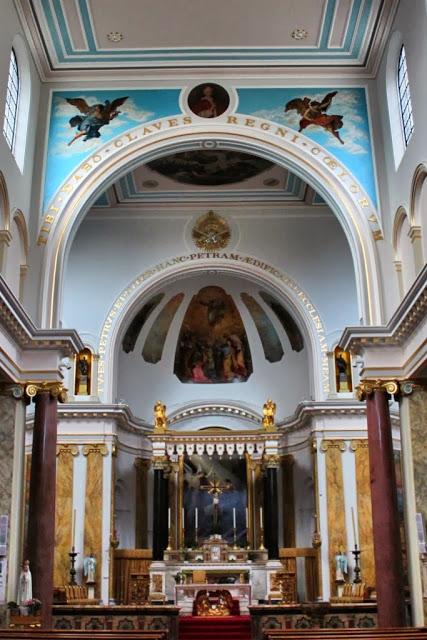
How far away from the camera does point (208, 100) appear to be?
19.4 meters

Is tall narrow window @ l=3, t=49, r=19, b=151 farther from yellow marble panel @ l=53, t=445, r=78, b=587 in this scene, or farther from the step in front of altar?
the step in front of altar

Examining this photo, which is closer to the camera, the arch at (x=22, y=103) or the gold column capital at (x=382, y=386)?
the gold column capital at (x=382, y=386)

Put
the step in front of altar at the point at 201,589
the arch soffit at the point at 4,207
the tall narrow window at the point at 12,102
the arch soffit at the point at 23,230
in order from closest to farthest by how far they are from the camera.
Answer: the arch soffit at the point at 4,207 → the tall narrow window at the point at 12,102 → the arch soffit at the point at 23,230 → the step in front of altar at the point at 201,589

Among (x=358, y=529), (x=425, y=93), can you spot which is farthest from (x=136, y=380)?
(x=425, y=93)

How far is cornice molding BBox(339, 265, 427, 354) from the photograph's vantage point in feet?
50.4

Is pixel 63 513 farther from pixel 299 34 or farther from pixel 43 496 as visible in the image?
pixel 299 34

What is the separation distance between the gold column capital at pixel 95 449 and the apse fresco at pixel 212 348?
5.30 metres

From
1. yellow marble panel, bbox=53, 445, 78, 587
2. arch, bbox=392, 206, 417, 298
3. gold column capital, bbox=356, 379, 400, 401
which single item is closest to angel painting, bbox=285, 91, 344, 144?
arch, bbox=392, 206, 417, 298

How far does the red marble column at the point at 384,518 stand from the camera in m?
15.9

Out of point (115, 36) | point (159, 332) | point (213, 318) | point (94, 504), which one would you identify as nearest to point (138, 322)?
point (159, 332)

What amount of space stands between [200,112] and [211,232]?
699cm

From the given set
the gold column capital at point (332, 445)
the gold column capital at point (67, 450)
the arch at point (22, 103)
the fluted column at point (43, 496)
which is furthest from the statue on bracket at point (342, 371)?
the arch at point (22, 103)

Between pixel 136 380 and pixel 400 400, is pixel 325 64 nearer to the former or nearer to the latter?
pixel 400 400

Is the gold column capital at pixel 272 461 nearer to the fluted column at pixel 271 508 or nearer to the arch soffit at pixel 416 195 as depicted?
the fluted column at pixel 271 508
